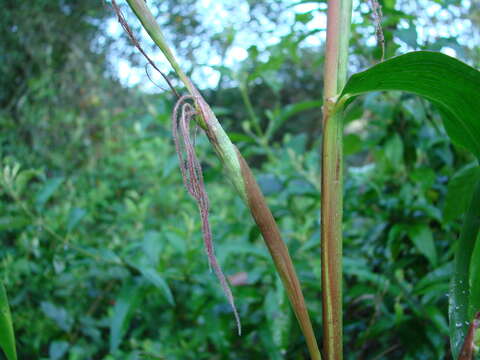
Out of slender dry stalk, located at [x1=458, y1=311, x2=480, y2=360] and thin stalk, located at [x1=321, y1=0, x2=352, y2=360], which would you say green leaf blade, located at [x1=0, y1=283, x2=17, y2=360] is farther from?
slender dry stalk, located at [x1=458, y1=311, x2=480, y2=360]

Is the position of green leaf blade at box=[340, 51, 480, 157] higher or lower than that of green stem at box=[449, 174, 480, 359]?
higher

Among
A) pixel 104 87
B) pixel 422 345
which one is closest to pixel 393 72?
pixel 422 345

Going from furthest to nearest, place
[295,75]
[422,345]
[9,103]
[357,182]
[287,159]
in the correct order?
[295,75] → [9,103] → [287,159] → [357,182] → [422,345]

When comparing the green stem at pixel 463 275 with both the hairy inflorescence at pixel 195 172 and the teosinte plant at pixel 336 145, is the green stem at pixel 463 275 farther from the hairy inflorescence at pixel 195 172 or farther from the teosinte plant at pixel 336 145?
the hairy inflorescence at pixel 195 172

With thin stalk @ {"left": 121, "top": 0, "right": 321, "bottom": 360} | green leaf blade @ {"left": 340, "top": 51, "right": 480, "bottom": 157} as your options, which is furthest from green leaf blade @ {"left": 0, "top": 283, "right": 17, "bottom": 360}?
green leaf blade @ {"left": 340, "top": 51, "right": 480, "bottom": 157}

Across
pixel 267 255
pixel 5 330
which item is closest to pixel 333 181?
pixel 5 330

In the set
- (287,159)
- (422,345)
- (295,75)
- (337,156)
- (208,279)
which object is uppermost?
(295,75)

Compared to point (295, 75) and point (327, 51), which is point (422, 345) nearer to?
point (327, 51)
